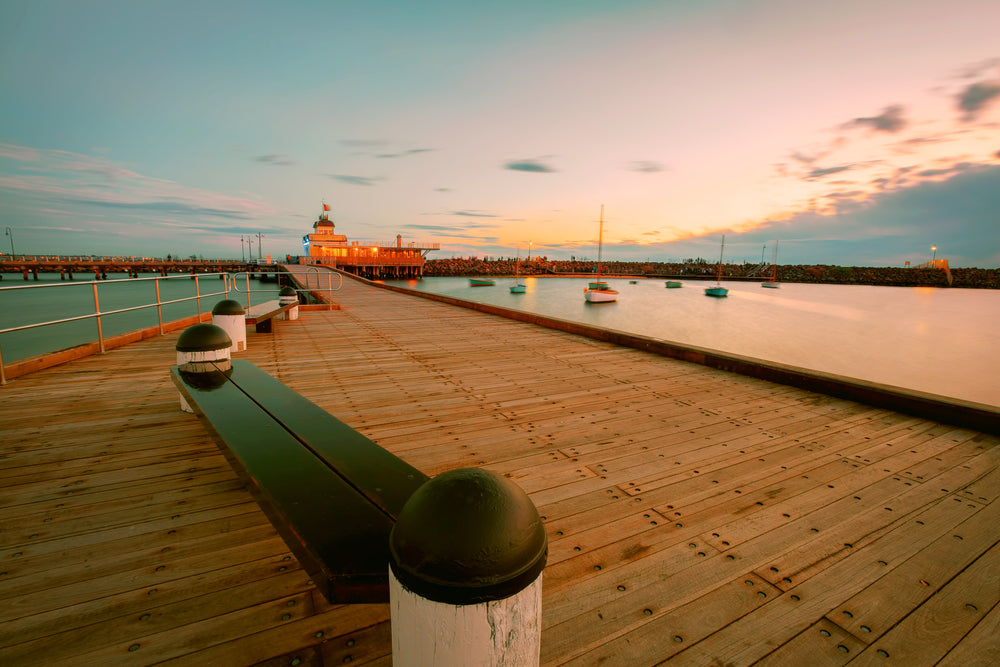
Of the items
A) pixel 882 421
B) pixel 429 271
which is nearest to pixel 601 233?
pixel 429 271

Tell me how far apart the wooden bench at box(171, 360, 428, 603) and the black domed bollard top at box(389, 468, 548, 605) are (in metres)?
0.34

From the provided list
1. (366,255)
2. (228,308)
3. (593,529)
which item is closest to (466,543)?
(593,529)

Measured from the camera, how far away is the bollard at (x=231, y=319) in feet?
20.2

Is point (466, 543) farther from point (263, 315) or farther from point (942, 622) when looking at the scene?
point (263, 315)

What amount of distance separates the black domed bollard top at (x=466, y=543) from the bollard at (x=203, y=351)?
343 cm

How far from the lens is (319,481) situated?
1.82 m

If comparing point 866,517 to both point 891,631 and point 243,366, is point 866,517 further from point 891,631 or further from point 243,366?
point 243,366

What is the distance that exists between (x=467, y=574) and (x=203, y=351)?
386cm

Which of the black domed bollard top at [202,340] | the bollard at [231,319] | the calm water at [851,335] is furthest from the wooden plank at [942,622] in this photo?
the calm water at [851,335]

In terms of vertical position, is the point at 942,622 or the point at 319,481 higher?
the point at 319,481

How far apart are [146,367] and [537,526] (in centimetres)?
643

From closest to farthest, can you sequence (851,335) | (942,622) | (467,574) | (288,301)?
(467,574)
(942,622)
(288,301)
(851,335)

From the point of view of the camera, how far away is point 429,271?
107 m

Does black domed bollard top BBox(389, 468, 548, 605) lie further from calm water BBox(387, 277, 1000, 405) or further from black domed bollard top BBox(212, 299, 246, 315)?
calm water BBox(387, 277, 1000, 405)
